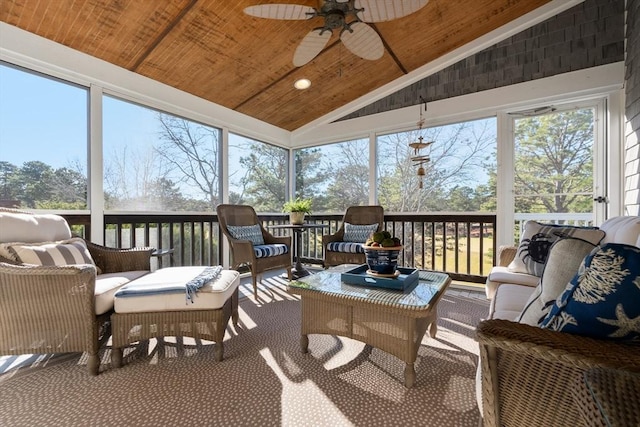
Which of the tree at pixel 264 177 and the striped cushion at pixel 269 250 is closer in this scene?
A: the striped cushion at pixel 269 250

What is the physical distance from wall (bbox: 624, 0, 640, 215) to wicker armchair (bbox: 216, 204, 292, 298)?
330 cm

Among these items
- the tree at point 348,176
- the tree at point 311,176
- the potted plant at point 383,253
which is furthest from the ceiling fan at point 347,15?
the tree at point 311,176

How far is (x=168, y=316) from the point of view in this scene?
70.6 inches

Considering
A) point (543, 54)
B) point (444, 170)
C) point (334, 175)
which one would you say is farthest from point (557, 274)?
point (334, 175)

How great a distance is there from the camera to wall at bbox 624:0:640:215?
256cm

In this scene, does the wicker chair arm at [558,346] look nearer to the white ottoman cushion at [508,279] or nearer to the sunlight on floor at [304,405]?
the sunlight on floor at [304,405]

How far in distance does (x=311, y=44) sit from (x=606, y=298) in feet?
8.65

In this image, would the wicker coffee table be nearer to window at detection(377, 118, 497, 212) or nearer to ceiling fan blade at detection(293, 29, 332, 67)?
ceiling fan blade at detection(293, 29, 332, 67)

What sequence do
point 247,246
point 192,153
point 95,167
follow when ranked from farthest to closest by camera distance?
point 192,153 < point 247,246 < point 95,167

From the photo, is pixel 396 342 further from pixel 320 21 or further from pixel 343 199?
pixel 343 199

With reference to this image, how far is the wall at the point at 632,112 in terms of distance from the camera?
2561mm

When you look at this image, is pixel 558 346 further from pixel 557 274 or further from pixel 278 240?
pixel 278 240

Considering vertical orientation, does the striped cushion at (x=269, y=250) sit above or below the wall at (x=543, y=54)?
below

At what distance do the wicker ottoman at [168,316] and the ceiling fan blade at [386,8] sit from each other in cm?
219
